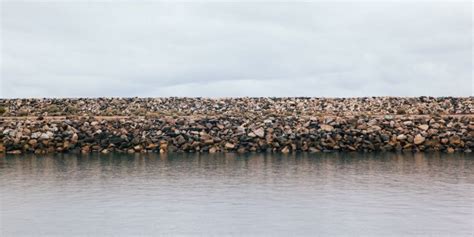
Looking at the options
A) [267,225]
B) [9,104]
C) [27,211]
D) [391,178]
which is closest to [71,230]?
[27,211]

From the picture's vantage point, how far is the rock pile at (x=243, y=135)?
4459cm

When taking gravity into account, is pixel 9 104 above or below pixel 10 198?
above

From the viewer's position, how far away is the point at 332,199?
22906mm

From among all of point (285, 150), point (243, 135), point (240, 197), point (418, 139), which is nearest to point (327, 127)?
point (285, 150)

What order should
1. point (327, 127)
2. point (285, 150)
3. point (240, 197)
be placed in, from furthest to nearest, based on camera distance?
point (327, 127) → point (285, 150) → point (240, 197)

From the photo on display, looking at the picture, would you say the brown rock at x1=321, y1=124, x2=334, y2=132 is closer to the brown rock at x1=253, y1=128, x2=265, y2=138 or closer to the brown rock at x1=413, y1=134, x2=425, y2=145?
the brown rock at x1=253, y1=128, x2=265, y2=138

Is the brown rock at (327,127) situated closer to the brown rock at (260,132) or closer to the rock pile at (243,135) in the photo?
the rock pile at (243,135)

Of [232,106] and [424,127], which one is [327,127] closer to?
[424,127]

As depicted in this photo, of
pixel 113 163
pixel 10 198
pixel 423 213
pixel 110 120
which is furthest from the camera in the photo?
pixel 110 120

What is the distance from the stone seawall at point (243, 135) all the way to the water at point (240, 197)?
23.7 feet

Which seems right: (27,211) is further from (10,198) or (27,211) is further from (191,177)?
(191,177)

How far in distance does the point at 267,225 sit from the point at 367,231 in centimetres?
251

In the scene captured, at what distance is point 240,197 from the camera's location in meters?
23.5

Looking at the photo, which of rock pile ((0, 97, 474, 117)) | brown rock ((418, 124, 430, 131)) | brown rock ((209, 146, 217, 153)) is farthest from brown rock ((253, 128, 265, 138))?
rock pile ((0, 97, 474, 117))
